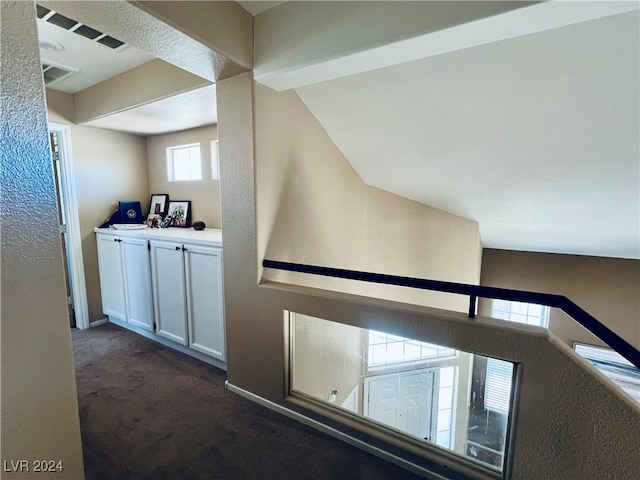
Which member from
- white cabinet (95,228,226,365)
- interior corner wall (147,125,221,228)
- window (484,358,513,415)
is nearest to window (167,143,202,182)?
interior corner wall (147,125,221,228)

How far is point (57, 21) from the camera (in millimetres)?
1647

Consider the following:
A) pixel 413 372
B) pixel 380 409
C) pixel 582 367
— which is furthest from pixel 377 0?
pixel 380 409

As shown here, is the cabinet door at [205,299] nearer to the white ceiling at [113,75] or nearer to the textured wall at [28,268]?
the white ceiling at [113,75]

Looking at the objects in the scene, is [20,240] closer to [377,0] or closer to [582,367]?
[377,0]

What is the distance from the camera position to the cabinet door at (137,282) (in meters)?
2.64

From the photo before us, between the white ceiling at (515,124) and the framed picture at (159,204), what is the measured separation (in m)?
2.08

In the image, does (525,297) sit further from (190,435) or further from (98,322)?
(98,322)

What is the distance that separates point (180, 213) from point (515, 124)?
306 centimetres

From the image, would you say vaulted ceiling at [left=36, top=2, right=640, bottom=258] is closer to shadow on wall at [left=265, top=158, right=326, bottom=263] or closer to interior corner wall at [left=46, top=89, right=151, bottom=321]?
interior corner wall at [left=46, top=89, right=151, bottom=321]

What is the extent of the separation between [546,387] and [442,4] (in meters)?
1.57

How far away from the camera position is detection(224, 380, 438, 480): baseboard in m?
1.50

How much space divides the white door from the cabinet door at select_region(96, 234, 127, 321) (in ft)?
8.04

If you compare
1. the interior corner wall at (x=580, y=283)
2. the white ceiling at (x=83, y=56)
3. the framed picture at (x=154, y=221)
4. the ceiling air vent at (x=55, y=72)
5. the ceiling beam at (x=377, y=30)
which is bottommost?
the interior corner wall at (x=580, y=283)

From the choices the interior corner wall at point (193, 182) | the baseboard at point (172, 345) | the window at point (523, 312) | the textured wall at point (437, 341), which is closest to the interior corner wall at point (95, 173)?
the interior corner wall at point (193, 182)
